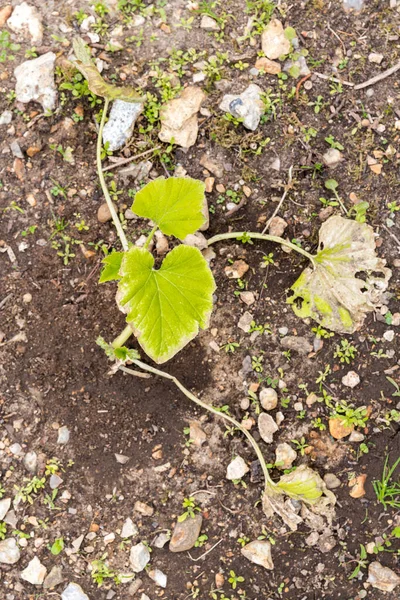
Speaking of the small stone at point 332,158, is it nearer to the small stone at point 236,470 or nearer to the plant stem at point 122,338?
the plant stem at point 122,338

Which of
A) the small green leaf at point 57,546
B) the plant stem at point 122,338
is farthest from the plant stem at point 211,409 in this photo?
the small green leaf at point 57,546

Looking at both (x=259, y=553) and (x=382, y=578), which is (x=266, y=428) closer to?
(x=259, y=553)

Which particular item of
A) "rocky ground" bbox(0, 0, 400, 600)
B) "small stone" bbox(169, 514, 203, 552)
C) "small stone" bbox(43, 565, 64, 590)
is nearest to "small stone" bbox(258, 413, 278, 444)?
"rocky ground" bbox(0, 0, 400, 600)

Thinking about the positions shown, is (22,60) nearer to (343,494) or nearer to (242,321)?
(242,321)

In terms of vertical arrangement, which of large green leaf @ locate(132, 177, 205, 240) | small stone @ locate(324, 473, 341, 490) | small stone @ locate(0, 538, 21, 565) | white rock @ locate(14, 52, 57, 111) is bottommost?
small stone @ locate(0, 538, 21, 565)

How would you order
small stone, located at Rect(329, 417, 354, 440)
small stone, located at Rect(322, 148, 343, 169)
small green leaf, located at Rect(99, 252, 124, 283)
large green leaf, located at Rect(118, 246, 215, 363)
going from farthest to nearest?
small stone, located at Rect(322, 148, 343, 169) → small stone, located at Rect(329, 417, 354, 440) → small green leaf, located at Rect(99, 252, 124, 283) → large green leaf, located at Rect(118, 246, 215, 363)

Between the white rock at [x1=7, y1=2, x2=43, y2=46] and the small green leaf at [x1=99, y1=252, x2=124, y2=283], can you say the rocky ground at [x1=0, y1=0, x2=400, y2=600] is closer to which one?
the white rock at [x1=7, y1=2, x2=43, y2=46]

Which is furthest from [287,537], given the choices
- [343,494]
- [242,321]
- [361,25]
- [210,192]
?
[361,25]
